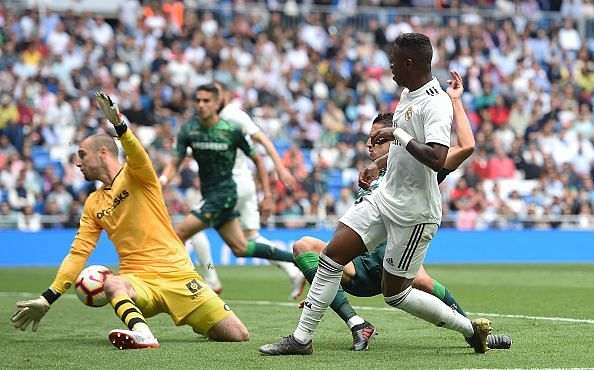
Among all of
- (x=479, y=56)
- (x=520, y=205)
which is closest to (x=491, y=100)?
(x=479, y=56)

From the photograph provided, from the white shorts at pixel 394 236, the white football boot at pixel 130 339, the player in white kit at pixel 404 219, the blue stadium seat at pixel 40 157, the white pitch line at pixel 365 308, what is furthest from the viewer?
the blue stadium seat at pixel 40 157

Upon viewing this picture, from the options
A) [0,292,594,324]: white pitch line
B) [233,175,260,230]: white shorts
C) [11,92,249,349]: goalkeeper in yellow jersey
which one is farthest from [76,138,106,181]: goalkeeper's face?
[233,175,260,230]: white shorts

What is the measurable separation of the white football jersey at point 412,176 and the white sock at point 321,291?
1.69ft

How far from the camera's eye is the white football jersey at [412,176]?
25.0 feet

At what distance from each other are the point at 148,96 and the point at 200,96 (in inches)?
499

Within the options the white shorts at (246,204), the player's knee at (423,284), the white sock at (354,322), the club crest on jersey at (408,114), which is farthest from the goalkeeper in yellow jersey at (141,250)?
the white shorts at (246,204)

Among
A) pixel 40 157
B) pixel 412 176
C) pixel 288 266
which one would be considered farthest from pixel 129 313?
pixel 40 157

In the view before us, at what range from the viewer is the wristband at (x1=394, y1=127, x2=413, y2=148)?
7.35 metres

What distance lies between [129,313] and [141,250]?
0.75 meters

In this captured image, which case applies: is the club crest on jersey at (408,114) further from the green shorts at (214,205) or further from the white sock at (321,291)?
the green shorts at (214,205)

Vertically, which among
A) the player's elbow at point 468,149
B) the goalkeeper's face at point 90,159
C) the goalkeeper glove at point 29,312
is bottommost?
the goalkeeper glove at point 29,312

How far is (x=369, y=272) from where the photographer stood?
901cm

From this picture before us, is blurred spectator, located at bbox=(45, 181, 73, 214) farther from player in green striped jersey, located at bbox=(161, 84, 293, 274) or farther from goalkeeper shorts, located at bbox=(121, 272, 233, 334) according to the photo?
goalkeeper shorts, located at bbox=(121, 272, 233, 334)

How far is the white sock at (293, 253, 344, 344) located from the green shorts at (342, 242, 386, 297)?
111 cm
